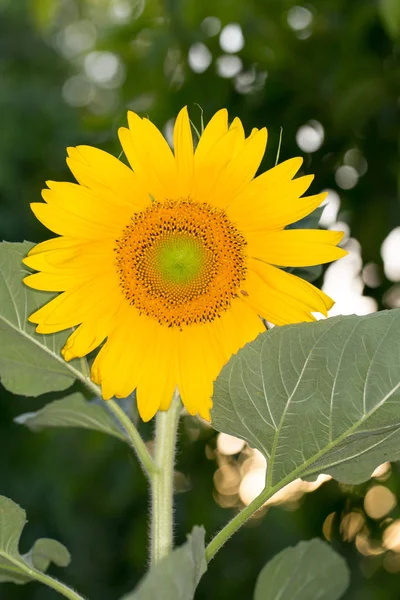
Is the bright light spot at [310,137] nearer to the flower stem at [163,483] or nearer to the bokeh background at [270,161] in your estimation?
the bokeh background at [270,161]

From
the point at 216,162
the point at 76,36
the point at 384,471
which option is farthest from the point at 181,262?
the point at 76,36

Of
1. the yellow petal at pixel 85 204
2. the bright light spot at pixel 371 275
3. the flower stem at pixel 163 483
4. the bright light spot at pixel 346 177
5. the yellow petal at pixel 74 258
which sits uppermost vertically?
the yellow petal at pixel 85 204

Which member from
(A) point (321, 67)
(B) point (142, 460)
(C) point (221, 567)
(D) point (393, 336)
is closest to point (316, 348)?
(D) point (393, 336)

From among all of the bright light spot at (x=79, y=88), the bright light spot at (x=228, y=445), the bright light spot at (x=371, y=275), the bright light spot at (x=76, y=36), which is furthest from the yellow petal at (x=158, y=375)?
the bright light spot at (x=76, y=36)

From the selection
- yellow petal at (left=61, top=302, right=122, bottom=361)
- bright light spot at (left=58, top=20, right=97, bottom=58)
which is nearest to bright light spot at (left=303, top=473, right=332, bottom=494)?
yellow petal at (left=61, top=302, right=122, bottom=361)

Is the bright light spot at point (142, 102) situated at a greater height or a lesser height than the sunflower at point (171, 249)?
lesser

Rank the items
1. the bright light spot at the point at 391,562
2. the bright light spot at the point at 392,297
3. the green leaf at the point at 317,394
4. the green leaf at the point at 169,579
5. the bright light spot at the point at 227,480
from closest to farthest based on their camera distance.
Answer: the green leaf at the point at 169,579 < the green leaf at the point at 317,394 < the bright light spot at the point at 392,297 < the bright light spot at the point at 391,562 < the bright light spot at the point at 227,480

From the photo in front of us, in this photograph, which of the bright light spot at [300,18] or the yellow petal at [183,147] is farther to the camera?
the bright light spot at [300,18]
